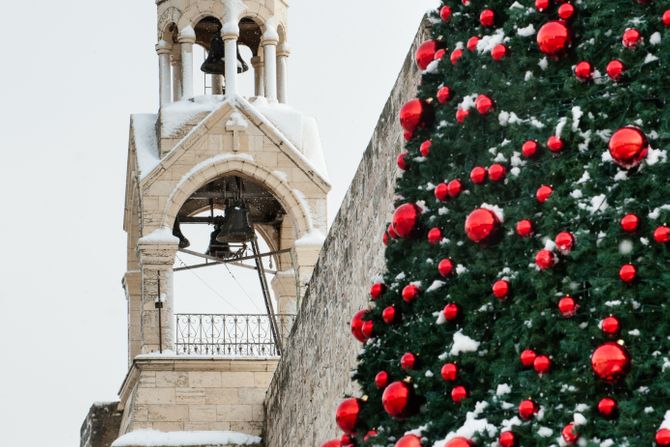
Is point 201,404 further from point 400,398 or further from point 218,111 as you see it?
point 400,398

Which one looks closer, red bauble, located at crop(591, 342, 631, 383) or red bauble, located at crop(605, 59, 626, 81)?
red bauble, located at crop(591, 342, 631, 383)

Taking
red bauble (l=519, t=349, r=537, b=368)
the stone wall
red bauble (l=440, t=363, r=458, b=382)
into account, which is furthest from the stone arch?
red bauble (l=519, t=349, r=537, b=368)

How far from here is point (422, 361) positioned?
702 cm

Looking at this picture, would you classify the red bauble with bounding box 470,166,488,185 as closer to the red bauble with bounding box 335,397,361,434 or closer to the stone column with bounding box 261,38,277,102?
the red bauble with bounding box 335,397,361,434

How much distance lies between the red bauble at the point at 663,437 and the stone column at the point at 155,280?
1077 centimetres

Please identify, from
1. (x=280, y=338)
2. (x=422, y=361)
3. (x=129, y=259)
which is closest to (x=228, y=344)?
(x=280, y=338)

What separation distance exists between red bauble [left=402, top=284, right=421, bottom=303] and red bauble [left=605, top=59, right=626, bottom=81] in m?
1.40

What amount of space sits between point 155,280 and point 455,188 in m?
9.33

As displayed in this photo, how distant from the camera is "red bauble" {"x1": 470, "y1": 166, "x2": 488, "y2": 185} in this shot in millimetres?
6785

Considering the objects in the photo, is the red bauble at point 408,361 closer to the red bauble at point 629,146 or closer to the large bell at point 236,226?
the red bauble at point 629,146

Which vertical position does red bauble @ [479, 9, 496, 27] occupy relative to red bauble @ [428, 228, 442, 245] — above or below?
above

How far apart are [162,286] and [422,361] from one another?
9.24 metres

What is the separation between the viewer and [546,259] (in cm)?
623

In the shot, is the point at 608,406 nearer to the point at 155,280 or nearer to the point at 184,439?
the point at 184,439
